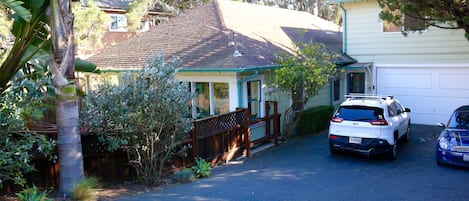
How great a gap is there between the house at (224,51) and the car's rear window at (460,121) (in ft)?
18.9

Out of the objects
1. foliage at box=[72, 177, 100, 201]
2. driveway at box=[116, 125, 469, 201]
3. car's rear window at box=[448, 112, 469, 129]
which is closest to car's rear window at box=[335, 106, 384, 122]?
driveway at box=[116, 125, 469, 201]

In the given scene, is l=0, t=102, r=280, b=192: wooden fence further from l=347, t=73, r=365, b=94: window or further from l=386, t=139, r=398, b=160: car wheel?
l=347, t=73, r=365, b=94: window

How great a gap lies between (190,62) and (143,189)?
6.36 meters

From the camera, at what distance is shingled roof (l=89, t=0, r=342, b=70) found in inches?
546

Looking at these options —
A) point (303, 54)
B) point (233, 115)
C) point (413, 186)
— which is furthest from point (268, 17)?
point (413, 186)

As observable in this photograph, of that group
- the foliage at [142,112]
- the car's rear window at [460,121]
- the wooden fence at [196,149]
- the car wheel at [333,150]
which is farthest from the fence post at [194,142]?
the car's rear window at [460,121]

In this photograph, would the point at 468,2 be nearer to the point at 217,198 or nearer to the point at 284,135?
the point at 284,135

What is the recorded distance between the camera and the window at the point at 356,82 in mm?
18344

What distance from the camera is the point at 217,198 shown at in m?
7.67

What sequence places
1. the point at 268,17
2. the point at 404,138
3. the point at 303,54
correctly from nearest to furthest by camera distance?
the point at 404,138 < the point at 303,54 < the point at 268,17

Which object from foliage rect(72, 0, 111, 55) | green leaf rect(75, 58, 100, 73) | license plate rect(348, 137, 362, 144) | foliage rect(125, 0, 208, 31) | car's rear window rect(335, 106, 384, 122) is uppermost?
foliage rect(125, 0, 208, 31)

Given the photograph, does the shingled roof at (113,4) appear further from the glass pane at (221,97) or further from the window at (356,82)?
the window at (356,82)

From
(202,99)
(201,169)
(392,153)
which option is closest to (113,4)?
(202,99)

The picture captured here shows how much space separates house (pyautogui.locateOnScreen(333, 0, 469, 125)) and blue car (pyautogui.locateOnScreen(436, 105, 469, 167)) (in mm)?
5895
